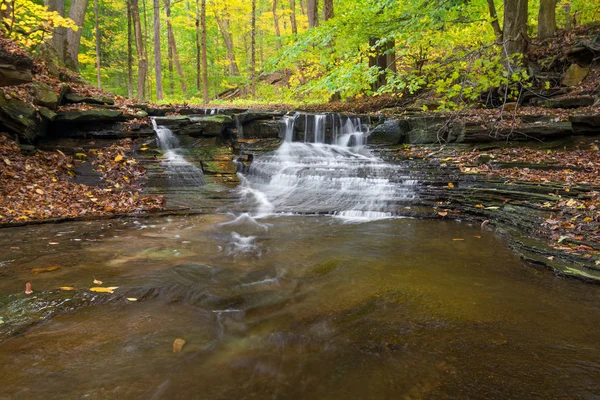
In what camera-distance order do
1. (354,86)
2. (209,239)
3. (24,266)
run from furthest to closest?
(354,86), (209,239), (24,266)

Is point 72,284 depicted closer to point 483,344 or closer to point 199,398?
point 199,398

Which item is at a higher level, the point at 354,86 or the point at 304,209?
the point at 354,86

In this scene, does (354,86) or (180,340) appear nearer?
(180,340)

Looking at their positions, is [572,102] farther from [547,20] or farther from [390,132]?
[390,132]

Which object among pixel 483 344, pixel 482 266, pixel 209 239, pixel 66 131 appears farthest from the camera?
pixel 66 131

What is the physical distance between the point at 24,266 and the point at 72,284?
1.01m

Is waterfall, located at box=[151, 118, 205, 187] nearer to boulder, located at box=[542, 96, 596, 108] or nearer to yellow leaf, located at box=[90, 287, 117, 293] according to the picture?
yellow leaf, located at box=[90, 287, 117, 293]

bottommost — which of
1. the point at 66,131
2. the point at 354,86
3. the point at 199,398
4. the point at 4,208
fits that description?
the point at 199,398


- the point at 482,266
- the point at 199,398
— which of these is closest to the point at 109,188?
the point at 199,398

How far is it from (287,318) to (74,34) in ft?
48.5

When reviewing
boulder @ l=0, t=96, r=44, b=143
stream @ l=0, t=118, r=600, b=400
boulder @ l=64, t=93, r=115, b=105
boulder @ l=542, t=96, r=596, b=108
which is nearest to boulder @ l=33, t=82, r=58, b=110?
boulder @ l=0, t=96, r=44, b=143

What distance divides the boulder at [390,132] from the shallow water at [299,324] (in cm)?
719

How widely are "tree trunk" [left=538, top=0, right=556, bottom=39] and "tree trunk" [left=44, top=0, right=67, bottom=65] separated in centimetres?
1790

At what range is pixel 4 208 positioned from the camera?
641cm
